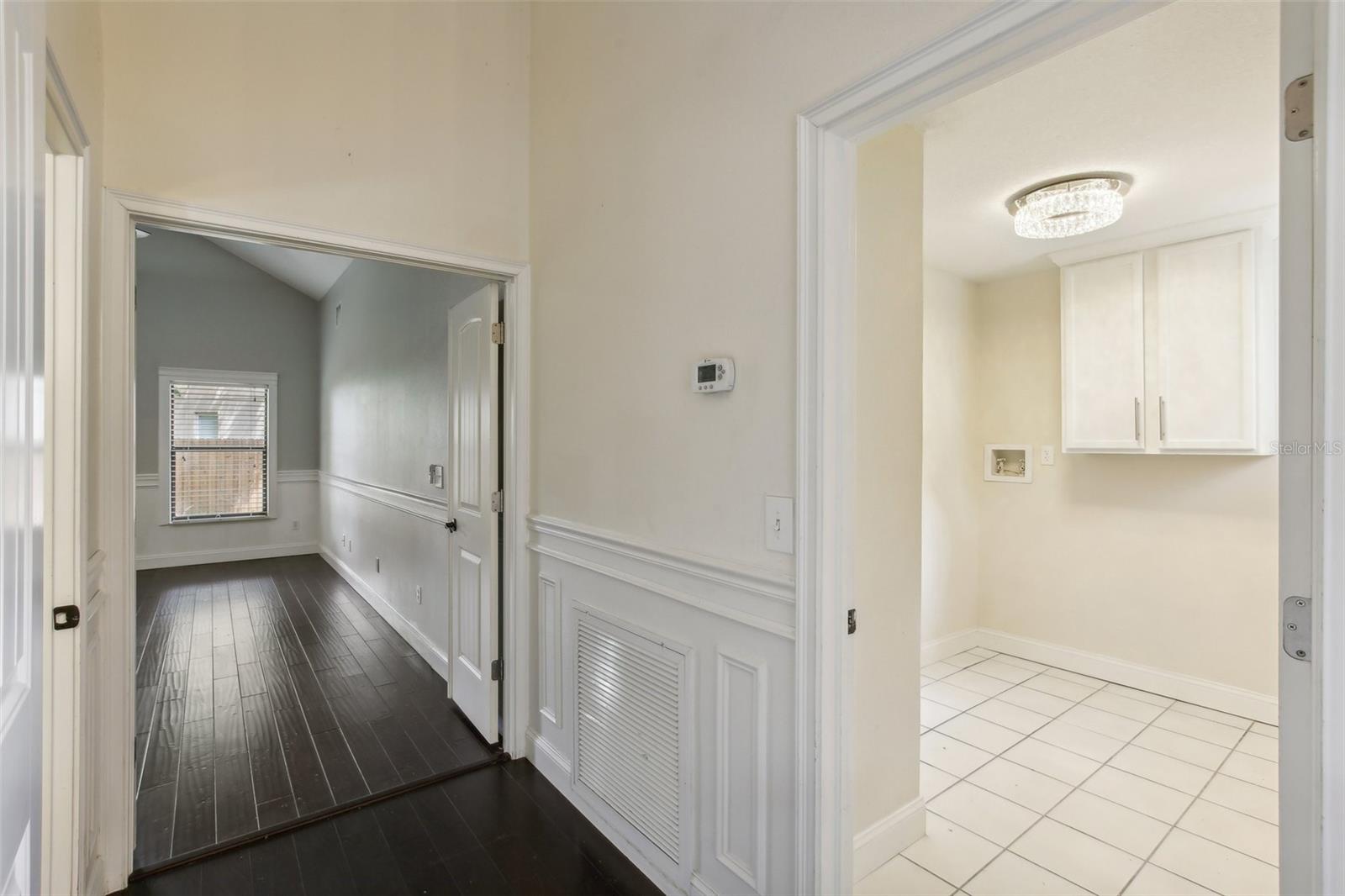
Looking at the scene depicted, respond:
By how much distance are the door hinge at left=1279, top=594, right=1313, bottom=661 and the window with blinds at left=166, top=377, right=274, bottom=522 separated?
8.21 metres

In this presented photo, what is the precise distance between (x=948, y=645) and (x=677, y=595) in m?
2.99

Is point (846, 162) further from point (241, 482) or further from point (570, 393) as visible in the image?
point (241, 482)

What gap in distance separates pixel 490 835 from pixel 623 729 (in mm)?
644

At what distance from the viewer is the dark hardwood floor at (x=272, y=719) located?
2.32 m

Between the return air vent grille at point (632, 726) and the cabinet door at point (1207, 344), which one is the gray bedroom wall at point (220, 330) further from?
the cabinet door at point (1207, 344)

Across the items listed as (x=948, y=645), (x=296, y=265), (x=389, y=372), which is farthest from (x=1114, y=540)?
(x=296, y=265)

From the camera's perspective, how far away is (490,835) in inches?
84.8

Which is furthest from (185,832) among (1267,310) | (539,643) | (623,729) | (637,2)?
(1267,310)

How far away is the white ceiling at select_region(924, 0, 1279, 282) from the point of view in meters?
1.76

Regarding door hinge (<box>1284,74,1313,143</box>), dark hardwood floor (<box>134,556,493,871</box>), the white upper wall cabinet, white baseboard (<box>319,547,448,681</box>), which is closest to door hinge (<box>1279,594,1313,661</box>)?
door hinge (<box>1284,74,1313,143</box>)

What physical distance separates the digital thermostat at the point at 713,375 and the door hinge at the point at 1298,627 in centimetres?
112

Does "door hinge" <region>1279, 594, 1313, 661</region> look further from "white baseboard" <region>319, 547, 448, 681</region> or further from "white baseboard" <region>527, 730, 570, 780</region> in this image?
"white baseboard" <region>319, 547, 448, 681</region>

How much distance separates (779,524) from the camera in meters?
1.51

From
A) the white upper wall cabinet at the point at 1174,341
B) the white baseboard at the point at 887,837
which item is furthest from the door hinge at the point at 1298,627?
the white upper wall cabinet at the point at 1174,341
